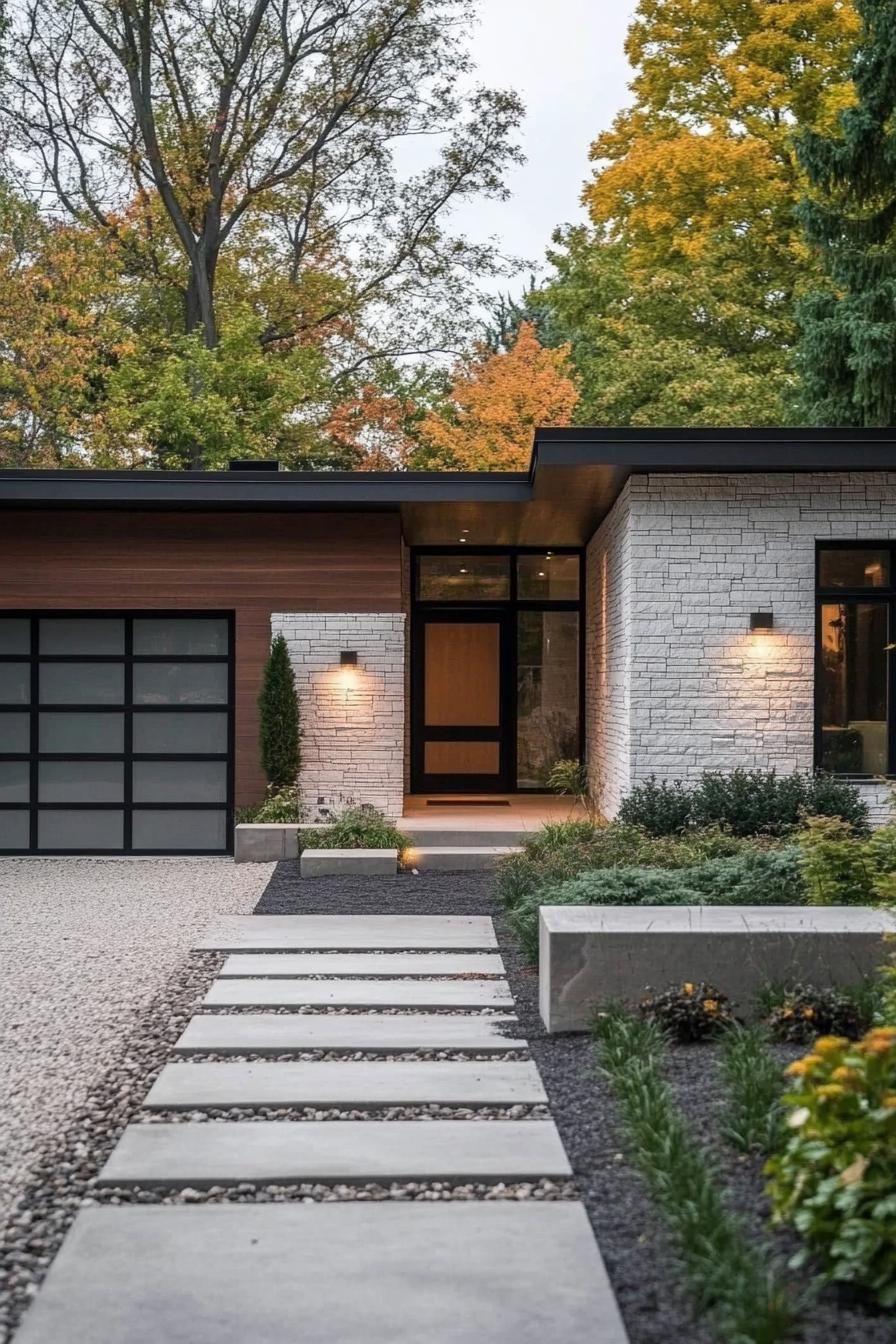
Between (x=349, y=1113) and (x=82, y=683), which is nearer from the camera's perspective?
(x=349, y=1113)

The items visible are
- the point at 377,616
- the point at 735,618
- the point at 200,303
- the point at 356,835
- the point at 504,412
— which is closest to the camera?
the point at 735,618

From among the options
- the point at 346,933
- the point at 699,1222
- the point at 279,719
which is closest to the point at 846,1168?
the point at 699,1222

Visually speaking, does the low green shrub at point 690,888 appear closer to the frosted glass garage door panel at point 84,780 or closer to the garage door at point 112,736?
the garage door at point 112,736

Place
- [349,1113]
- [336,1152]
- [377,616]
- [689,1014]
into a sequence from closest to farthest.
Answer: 1. [336,1152]
2. [349,1113]
3. [689,1014]
4. [377,616]

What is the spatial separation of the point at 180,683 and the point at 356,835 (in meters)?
2.43

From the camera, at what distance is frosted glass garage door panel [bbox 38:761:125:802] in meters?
11.4

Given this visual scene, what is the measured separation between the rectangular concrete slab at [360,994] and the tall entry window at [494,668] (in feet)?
25.3

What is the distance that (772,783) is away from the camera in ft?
31.2

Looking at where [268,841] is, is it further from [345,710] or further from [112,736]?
[112,736]

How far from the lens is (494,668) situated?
14.1 meters

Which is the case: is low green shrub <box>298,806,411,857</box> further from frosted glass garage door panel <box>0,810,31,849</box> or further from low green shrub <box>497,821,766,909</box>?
frosted glass garage door panel <box>0,810,31,849</box>

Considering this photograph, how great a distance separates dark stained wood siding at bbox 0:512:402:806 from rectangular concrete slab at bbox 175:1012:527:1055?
232 inches

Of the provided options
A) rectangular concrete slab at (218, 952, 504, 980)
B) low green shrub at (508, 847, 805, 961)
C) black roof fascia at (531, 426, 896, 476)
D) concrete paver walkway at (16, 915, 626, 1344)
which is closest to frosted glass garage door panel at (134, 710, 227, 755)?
black roof fascia at (531, 426, 896, 476)

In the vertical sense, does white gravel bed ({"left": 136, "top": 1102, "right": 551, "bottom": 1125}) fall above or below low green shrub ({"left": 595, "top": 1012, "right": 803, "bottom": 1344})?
below
